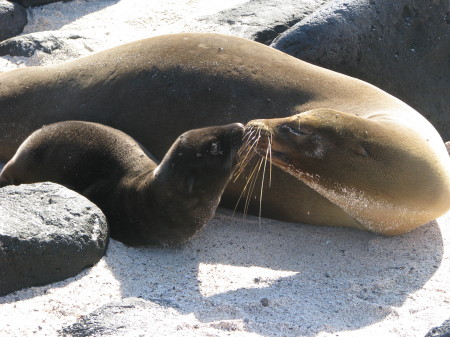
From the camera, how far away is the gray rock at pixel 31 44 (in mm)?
7938

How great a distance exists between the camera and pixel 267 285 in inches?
181

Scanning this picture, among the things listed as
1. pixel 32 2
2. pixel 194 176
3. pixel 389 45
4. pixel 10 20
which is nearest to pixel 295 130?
pixel 194 176

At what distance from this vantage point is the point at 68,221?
15.3ft

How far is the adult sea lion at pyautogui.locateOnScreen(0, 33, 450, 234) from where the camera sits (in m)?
5.52

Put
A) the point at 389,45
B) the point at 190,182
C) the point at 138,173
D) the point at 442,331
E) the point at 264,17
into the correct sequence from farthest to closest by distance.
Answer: the point at 264,17 → the point at 389,45 → the point at 138,173 → the point at 190,182 → the point at 442,331

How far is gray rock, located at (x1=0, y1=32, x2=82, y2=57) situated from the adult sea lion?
1.69m

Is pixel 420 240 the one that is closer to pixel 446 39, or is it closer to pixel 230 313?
pixel 230 313

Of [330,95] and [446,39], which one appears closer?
[330,95]

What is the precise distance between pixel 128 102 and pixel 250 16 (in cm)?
237

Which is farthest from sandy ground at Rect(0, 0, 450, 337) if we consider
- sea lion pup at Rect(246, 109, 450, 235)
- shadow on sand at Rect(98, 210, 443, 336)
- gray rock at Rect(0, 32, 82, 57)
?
gray rock at Rect(0, 32, 82, 57)

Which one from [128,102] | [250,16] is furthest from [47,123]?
[250,16]

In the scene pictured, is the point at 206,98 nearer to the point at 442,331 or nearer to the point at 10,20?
the point at 442,331

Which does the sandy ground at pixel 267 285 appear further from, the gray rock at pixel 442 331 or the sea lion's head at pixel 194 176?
the gray rock at pixel 442 331

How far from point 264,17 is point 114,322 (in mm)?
4538
